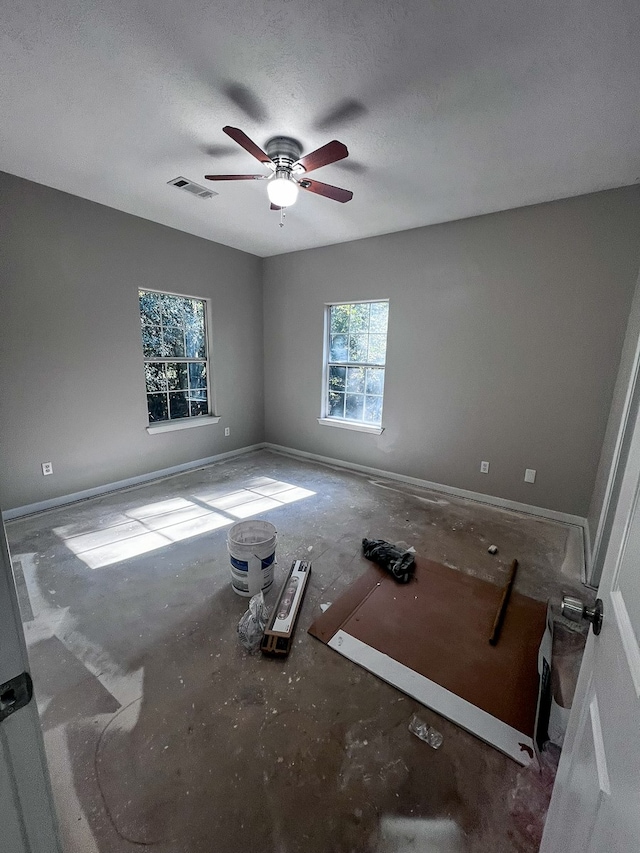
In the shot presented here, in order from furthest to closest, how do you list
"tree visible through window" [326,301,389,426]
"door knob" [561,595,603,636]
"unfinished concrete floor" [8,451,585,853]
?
"tree visible through window" [326,301,389,426]
"unfinished concrete floor" [8,451,585,853]
"door knob" [561,595,603,636]

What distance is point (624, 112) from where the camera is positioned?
5.74 feet

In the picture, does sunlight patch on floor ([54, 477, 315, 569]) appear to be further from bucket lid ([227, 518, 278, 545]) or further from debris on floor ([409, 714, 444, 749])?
debris on floor ([409, 714, 444, 749])

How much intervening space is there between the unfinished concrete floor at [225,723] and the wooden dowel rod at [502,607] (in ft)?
0.24

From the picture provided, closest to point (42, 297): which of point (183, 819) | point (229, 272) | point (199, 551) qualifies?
point (229, 272)

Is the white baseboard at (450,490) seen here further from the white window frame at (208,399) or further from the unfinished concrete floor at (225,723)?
the white window frame at (208,399)

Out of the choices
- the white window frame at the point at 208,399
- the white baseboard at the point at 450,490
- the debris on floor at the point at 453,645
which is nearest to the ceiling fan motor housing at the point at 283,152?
the white window frame at the point at 208,399

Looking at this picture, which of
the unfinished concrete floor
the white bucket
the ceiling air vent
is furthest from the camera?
the ceiling air vent

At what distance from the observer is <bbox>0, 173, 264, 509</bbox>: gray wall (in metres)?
2.74

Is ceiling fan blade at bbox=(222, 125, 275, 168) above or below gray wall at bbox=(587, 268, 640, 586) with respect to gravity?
above

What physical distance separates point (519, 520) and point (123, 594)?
3.10m

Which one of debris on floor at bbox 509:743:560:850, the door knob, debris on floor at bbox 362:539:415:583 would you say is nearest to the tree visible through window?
debris on floor at bbox 362:539:415:583

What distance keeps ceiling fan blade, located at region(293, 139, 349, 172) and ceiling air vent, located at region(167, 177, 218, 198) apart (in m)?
Result: 1.10

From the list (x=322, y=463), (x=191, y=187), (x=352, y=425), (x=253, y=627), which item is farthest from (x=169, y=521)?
(x=191, y=187)

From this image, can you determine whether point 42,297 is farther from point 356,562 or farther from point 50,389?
point 356,562
